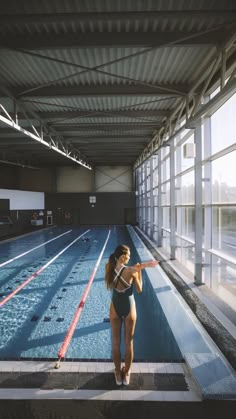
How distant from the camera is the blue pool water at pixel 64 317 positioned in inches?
165

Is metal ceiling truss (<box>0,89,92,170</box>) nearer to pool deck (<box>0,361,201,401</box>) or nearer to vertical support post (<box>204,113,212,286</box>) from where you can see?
vertical support post (<box>204,113,212,286</box>)

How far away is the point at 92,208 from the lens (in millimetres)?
24719

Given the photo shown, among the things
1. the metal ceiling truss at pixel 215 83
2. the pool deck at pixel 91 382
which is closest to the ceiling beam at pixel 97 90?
the metal ceiling truss at pixel 215 83

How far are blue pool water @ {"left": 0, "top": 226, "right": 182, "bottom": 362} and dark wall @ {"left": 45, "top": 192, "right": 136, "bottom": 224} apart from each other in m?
14.8

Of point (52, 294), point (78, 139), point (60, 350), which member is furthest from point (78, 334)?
point (78, 139)

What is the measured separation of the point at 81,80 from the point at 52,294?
15.2ft

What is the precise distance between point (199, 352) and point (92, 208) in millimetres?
21519

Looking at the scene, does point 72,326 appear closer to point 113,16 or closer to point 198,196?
point 198,196

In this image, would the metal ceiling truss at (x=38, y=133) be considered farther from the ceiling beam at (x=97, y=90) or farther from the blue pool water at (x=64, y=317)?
the blue pool water at (x=64, y=317)

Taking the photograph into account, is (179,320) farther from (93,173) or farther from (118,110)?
(93,173)

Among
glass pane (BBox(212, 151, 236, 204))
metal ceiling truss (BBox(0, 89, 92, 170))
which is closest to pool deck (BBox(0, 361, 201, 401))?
glass pane (BBox(212, 151, 236, 204))

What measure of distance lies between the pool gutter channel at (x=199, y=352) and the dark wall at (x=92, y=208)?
1862 centimetres

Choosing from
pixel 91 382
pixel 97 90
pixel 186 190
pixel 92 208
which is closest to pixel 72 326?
pixel 91 382

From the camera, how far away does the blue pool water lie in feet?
13.8
